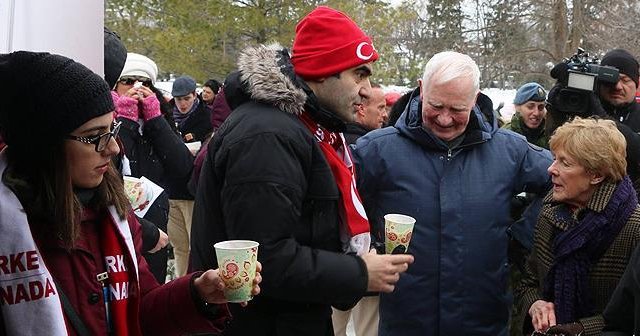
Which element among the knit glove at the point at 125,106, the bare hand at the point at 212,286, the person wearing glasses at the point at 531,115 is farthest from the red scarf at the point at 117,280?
the person wearing glasses at the point at 531,115

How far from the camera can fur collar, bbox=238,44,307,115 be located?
242 centimetres

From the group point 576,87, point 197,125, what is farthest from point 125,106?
point 197,125

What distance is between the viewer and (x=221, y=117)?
486cm

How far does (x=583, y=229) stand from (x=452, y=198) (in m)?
0.56

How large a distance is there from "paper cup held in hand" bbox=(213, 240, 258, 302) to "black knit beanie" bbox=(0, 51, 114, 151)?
21.5 inches

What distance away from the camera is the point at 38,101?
1.81m

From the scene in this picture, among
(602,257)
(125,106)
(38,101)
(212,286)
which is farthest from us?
(125,106)

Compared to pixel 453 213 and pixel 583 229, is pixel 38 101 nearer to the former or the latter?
pixel 453 213

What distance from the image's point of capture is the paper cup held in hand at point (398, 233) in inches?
101

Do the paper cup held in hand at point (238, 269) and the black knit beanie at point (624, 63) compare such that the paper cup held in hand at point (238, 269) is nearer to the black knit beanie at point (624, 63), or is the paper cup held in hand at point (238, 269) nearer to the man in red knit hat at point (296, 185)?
the man in red knit hat at point (296, 185)

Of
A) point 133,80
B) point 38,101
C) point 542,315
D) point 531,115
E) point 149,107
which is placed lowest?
point 542,315

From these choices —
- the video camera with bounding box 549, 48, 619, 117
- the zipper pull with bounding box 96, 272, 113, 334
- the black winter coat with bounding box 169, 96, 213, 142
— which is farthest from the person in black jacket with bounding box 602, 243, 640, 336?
the black winter coat with bounding box 169, 96, 213, 142

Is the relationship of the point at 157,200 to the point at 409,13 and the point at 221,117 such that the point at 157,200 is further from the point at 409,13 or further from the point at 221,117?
the point at 409,13

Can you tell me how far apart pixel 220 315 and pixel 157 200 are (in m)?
1.73
